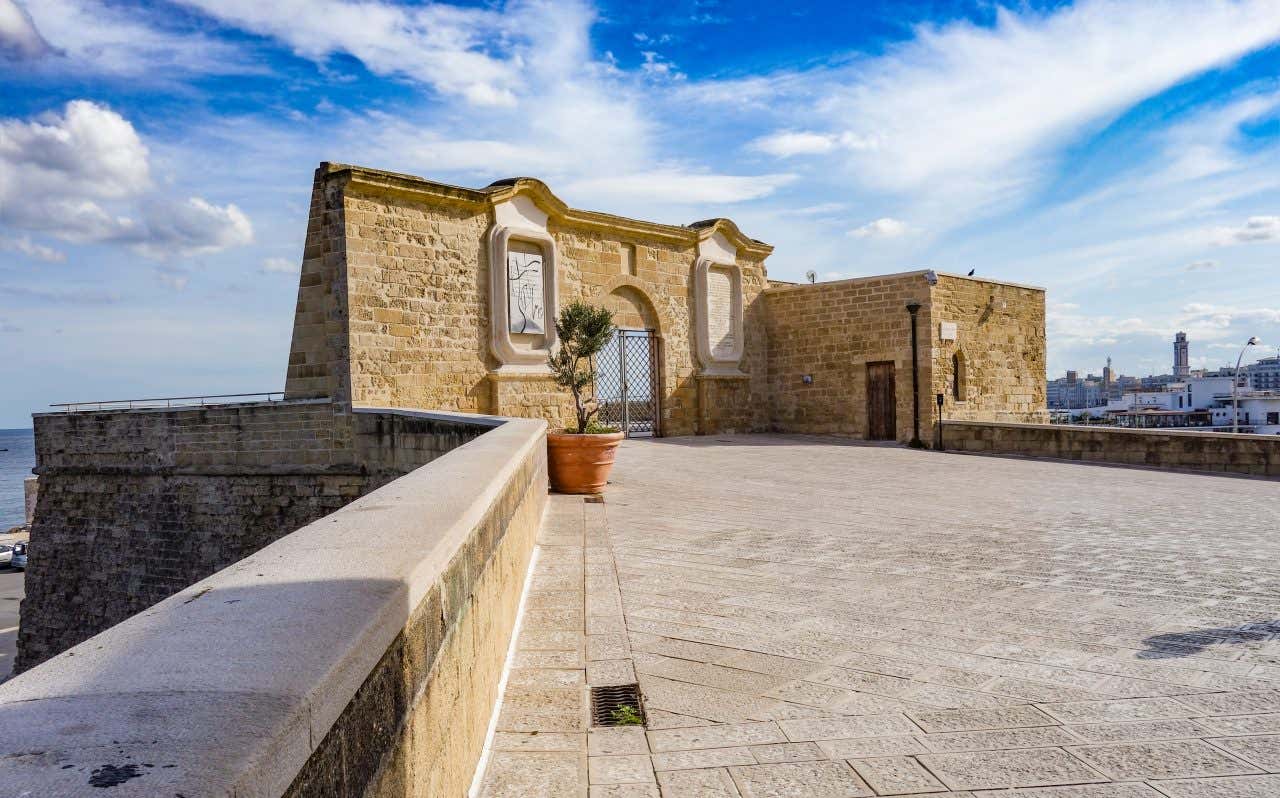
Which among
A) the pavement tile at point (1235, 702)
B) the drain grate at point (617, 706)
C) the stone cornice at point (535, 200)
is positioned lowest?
the pavement tile at point (1235, 702)

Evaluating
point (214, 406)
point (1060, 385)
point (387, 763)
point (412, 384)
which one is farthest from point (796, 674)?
point (1060, 385)

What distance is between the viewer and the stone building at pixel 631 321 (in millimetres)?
11758

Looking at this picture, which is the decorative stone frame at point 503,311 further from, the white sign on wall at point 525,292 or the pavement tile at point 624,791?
the pavement tile at point 624,791

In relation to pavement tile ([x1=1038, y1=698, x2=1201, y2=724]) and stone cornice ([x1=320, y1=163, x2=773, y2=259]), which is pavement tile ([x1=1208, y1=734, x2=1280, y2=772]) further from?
stone cornice ([x1=320, y1=163, x2=773, y2=259])

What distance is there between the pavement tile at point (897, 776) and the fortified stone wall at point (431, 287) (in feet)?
33.5

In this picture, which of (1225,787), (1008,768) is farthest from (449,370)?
(1225,787)

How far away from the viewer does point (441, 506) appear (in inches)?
93.4

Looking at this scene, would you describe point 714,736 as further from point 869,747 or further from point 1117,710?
point 1117,710

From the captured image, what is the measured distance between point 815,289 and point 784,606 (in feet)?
48.5

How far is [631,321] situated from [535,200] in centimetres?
332

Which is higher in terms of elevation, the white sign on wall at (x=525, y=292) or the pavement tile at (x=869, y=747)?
the white sign on wall at (x=525, y=292)

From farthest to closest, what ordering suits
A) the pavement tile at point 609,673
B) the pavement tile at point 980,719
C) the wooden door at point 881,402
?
the wooden door at point 881,402 < the pavement tile at point 609,673 < the pavement tile at point 980,719

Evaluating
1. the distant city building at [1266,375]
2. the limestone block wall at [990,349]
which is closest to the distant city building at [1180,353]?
the distant city building at [1266,375]

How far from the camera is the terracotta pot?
803cm
